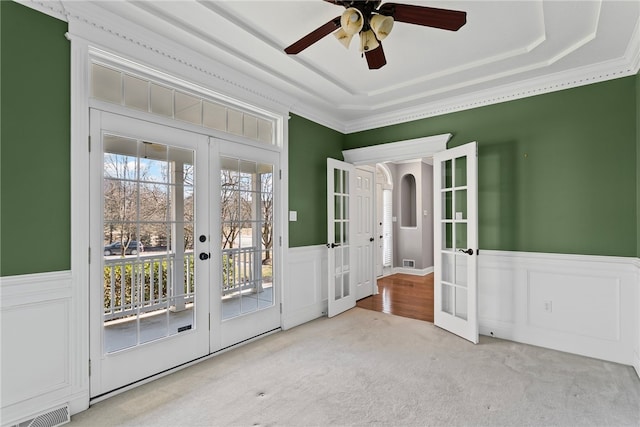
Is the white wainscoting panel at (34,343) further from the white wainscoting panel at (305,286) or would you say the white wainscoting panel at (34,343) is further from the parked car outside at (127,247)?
the white wainscoting panel at (305,286)

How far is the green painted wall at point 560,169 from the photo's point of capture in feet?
9.72

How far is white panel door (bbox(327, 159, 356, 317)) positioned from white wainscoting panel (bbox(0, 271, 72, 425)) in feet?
9.39

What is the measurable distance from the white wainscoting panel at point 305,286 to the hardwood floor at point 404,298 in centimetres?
87

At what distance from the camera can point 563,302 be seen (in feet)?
10.5

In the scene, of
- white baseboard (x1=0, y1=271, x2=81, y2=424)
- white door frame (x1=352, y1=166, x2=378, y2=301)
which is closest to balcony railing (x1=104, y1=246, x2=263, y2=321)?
white baseboard (x1=0, y1=271, x2=81, y2=424)

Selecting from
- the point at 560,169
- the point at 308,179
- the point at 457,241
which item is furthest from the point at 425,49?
the point at 457,241

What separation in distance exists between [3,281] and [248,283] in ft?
6.37

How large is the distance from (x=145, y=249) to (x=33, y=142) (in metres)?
1.03

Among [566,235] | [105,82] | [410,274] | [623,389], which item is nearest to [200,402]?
[105,82]

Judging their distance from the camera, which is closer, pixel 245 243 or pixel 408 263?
pixel 245 243

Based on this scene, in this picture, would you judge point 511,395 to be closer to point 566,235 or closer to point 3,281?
point 566,235

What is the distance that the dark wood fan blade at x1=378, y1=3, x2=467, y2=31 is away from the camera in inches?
70.4

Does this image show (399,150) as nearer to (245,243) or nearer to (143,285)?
(245,243)

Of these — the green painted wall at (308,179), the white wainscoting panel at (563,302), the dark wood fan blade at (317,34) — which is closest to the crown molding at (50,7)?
the dark wood fan blade at (317,34)
